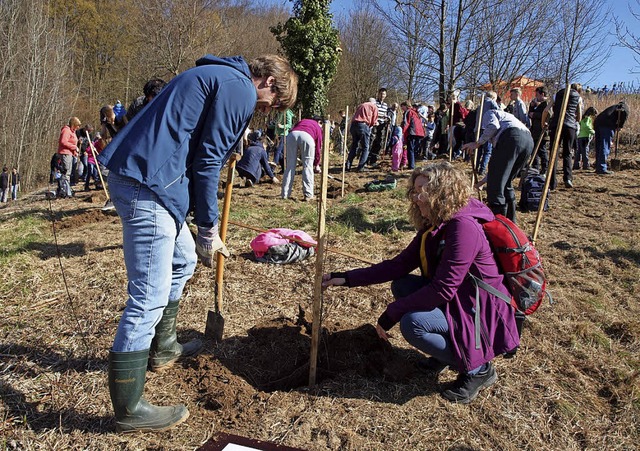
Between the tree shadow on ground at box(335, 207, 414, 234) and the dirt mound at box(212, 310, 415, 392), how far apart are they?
318 centimetres

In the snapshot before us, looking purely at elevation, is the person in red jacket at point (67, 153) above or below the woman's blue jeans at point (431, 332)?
above

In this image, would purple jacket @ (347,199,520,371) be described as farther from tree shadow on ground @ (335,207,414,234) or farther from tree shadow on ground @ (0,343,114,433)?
tree shadow on ground @ (335,207,414,234)

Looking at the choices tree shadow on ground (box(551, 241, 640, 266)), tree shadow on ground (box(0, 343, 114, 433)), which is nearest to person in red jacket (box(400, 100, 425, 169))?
tree shadow on ground (box(551, 241, 640, 266))

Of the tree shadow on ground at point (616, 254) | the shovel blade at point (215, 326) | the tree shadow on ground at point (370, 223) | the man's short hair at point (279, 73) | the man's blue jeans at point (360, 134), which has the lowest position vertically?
the shovel blade at point (215, 326)

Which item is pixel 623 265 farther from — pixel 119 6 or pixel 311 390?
pixel 119 6

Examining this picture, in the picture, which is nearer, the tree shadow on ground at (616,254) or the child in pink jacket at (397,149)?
the tree shadow on ground at (616,254)

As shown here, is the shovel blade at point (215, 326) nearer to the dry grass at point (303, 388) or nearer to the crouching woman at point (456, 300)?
the dry grass at point (303, 388)

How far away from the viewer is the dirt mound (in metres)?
2.97

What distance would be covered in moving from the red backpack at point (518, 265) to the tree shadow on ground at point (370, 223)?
3.66 meters

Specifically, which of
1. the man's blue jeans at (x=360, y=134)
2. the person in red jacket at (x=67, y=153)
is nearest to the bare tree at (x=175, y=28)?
the person in red jacket at (x=67, y=153)

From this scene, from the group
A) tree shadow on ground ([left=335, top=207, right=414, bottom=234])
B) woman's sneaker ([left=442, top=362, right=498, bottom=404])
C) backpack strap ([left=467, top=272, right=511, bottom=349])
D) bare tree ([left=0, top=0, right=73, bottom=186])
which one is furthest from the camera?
bare tree ([left=0, top=0, right=73, bottom=186])

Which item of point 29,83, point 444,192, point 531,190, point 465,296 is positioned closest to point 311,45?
point 531,190

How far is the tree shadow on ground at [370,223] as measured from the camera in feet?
21.4

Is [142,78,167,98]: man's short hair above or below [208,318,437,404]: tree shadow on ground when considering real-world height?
above
